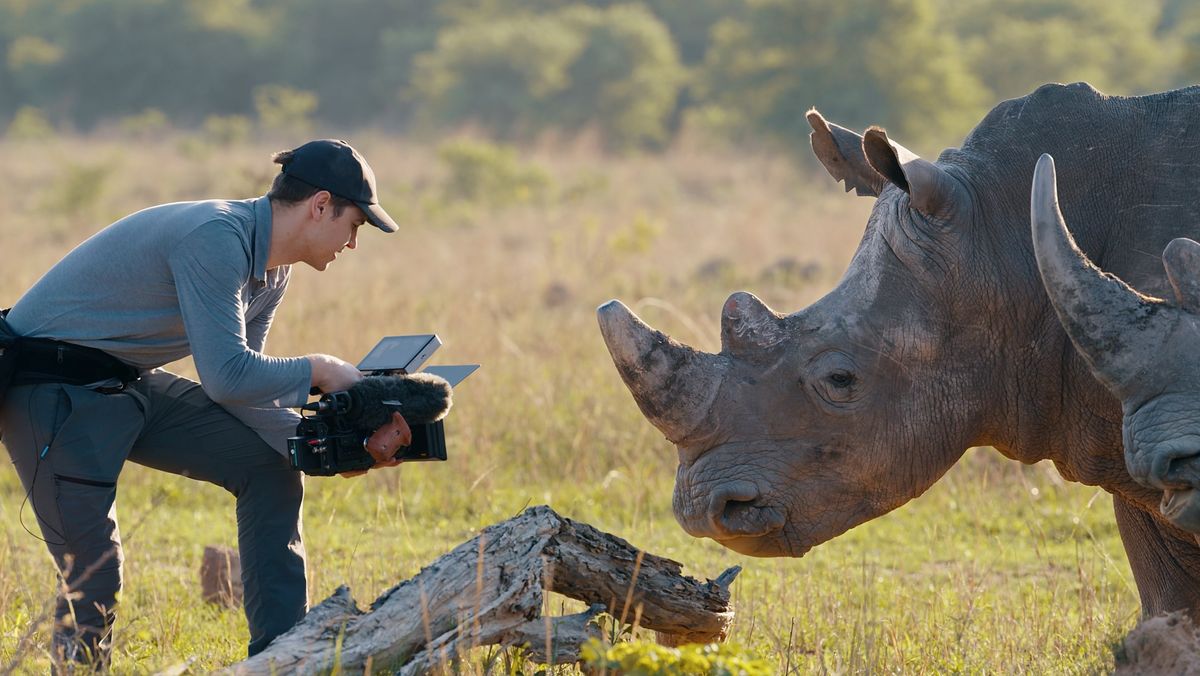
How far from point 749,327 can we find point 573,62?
33.8 m

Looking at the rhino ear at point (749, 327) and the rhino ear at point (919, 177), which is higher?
the rhino ear at point (919, 177)

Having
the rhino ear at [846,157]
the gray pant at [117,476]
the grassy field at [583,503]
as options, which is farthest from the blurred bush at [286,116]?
the gray pant at [117,476]

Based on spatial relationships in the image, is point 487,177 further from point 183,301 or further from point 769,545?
point 769,545

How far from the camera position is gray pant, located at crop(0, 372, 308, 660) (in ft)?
15.0

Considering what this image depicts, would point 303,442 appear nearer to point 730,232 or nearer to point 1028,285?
point 1028,285

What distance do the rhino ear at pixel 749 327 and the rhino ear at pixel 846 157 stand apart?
0.93 meters

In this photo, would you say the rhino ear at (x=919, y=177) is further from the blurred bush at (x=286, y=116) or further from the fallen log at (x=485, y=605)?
the blurred bush at (x=286, y=116)

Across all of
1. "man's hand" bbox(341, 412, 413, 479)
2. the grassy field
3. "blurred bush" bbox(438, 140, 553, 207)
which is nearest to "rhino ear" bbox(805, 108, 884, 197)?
the grassy field

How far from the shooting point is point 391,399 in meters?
4.48

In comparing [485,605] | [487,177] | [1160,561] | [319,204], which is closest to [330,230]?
[319,204]

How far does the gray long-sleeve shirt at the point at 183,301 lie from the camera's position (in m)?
4.44

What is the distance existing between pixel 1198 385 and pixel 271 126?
30.6 m

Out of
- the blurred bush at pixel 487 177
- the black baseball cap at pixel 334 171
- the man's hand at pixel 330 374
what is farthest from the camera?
the blurred bush at pixel 487 177

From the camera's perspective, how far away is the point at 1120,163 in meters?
4.59
